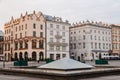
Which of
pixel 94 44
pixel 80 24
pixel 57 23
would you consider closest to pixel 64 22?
pixel 57 23

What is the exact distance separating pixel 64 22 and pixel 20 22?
51.0 feet

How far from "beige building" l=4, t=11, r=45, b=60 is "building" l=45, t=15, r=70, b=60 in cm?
228

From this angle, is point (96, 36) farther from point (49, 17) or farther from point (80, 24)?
point (49, 17)

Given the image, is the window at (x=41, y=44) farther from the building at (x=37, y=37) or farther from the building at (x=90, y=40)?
the building at (x=90, y=40)

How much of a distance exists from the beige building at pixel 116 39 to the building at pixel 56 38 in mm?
24791

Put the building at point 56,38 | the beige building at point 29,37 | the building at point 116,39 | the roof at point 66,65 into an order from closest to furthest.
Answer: the roof at point 66,65 → the beige building at point 29,37 → the building at point 56,38 → the building at point 116,39

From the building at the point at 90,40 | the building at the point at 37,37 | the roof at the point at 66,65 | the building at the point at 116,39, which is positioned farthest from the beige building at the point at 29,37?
the roof at the point at 66,65

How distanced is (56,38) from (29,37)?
413 inches

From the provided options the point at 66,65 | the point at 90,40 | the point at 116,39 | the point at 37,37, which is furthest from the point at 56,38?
the point at 66,65

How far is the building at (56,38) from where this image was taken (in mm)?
76938

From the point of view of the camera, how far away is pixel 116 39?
324 feet

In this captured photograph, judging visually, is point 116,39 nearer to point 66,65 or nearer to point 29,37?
point 29,37

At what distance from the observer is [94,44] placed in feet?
289

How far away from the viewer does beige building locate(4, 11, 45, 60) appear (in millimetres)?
72375
